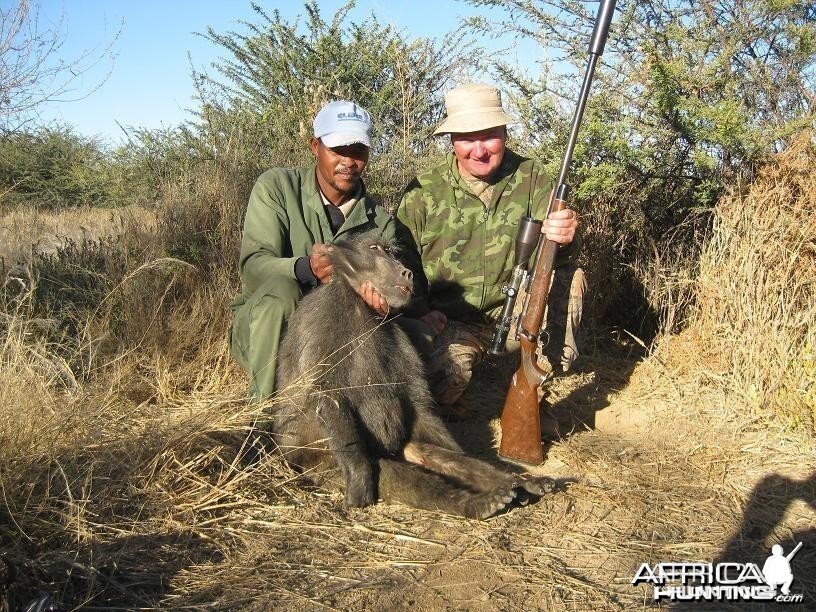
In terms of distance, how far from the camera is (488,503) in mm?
3092

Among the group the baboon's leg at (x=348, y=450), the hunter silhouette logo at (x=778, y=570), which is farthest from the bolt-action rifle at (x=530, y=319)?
the hunter silhouette logo at (x=778, y=570)

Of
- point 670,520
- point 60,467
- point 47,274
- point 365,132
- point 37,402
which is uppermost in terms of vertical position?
point 365,132

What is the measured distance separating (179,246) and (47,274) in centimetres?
94

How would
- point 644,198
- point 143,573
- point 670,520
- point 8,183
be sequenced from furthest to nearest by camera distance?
point 8,183 < point 644,198 < point 670,520 < point 143,573

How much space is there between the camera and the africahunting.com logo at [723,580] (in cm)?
254

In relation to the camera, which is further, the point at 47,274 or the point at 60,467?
the point at 47,274

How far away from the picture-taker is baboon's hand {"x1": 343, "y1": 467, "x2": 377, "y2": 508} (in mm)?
3242

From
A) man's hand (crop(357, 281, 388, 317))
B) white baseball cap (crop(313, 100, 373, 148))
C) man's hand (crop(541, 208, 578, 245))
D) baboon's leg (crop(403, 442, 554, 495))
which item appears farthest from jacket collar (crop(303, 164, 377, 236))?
baboon's leg (crop(403, 442, 554, 495))

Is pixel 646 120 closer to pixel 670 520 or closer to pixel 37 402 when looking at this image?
pixel 670 520

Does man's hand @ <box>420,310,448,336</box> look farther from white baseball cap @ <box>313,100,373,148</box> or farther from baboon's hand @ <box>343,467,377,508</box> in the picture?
baboon's hand @ <box>343,467,377,508</box>

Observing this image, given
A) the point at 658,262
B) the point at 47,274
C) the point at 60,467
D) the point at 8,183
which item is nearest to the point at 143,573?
the point at 60,467

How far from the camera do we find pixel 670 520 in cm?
317

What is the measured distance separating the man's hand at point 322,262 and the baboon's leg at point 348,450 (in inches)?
25.5

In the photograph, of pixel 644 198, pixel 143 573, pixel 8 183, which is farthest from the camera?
pixel 8 183
